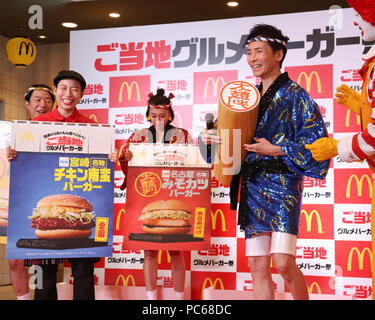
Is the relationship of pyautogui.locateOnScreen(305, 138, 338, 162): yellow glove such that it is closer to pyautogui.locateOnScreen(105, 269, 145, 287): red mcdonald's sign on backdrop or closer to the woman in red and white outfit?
the woman in red and white outfit

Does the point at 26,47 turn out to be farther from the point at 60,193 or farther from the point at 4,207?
the point at 60,193

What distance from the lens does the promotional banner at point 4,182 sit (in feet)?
10.6

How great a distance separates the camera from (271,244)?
7.98 ft

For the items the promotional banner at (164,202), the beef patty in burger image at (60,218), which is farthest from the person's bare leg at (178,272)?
the beef patty in burger image at (60,218)

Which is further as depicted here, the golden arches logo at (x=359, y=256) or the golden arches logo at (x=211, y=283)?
the golden arches logo at (x=211, y=283)

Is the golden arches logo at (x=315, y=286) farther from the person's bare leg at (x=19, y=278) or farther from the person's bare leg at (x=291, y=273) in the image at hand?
the person's bare leg at (x=19, y=278)

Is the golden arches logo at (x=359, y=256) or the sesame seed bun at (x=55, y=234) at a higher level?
the sesame seed bun at (x=55, y=234)

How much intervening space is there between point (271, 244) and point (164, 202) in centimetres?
120

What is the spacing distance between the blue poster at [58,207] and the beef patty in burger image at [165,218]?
488 millimetres

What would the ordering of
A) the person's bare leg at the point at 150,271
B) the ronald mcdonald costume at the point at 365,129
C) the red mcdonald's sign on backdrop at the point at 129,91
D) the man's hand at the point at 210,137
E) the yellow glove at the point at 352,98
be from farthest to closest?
the red mcdonald's sign on backdrop at the point at 129,91, the person's bare leg at the point at 150,271, the man's hand at the point at 210,137, the yellow glove at the point at 352,98, the ronald mcdonald costume at the point at 365,129

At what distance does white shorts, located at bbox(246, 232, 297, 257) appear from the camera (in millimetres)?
2359

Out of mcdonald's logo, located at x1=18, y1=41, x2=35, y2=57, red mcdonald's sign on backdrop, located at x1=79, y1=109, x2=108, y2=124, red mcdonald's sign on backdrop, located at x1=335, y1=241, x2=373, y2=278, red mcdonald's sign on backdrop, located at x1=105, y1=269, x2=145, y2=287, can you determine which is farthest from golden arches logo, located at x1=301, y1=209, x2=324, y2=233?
mcdonald's logo, located at x1=18, y1=41, x2=35, y2=57

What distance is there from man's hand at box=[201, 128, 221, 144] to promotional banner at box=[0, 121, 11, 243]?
4.92 feet
